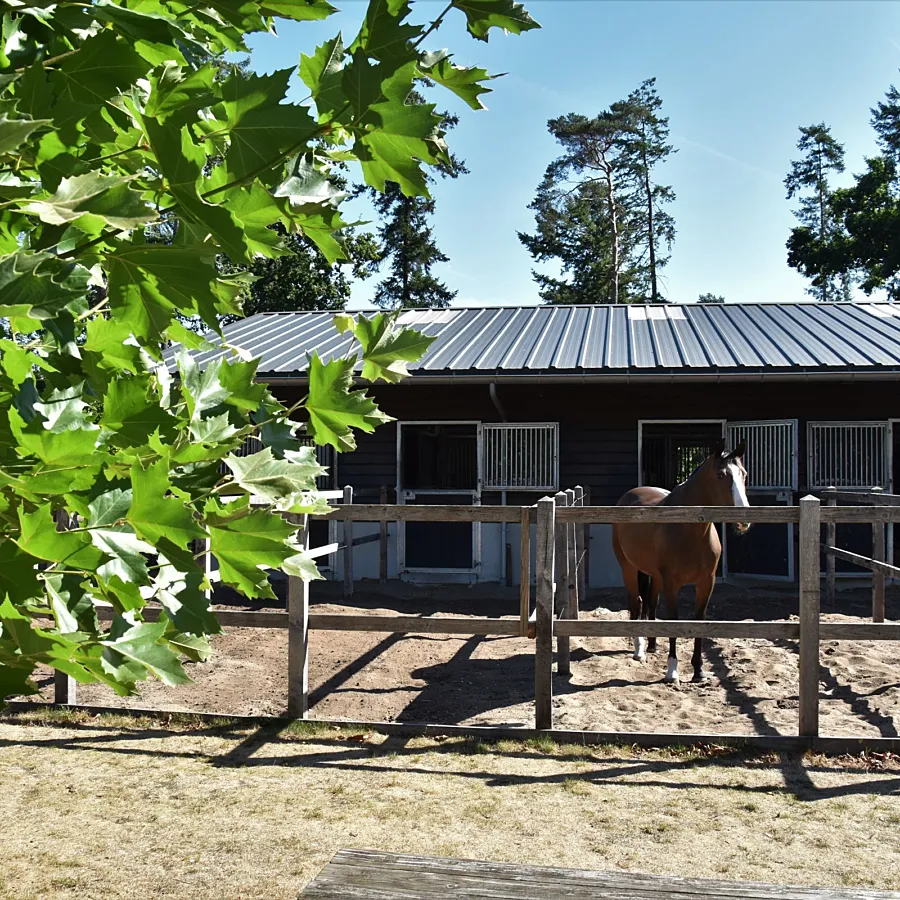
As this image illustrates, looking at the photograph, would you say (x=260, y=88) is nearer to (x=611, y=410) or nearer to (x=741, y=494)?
(x=741, y=494)

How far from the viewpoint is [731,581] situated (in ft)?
36.4

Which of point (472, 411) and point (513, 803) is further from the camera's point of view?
point (472, 411)

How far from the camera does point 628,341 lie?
496 inches

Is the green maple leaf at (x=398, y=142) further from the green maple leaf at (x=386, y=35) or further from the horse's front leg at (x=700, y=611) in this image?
the horse's front leg at (x=700, y=611)

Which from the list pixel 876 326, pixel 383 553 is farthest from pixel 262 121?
pixel 876 326

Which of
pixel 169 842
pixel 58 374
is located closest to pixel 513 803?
pixel 169 842

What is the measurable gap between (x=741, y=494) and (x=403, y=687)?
2.90 metres

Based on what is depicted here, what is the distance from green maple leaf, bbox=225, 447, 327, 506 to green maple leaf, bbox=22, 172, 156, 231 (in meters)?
0.28

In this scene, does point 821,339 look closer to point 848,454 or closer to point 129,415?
point 848,454

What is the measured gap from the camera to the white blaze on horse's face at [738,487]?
21.1 feet

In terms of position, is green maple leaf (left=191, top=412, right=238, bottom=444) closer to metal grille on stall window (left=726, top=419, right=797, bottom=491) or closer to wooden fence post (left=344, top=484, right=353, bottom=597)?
wooden fence post (left=344, top=484, right=353, bottom=597)

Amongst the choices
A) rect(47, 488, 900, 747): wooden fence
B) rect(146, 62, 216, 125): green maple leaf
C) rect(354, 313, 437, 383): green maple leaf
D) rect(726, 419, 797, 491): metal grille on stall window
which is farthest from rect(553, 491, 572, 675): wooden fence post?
rect(146, 62, 216, 125): green maple leaf

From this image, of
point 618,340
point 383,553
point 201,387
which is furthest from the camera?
point 618,340

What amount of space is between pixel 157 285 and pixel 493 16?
1.33ft
